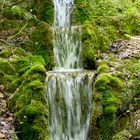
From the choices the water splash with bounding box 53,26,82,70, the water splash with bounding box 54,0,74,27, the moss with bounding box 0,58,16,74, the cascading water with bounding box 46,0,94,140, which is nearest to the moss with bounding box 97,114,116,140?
the cascading water with bounding box 46,0,94,140

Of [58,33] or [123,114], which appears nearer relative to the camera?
[123,114]

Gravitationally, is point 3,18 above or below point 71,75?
above

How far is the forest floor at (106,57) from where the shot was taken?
6.77m

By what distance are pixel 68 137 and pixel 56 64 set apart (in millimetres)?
2968

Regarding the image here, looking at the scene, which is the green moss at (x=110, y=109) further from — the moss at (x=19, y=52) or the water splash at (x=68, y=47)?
the moss at (x=19, y=52)

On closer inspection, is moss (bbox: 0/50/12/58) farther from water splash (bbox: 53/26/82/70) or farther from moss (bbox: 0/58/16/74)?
water splash (bbox: 53/26/82/70)

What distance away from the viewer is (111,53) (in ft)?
37.3

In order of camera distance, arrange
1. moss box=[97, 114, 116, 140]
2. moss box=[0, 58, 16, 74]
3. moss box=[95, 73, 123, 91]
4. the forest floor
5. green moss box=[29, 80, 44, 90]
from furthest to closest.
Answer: moss box=[0, 58, 16, 74]
moss box=[95, 73, 123, 91]
green moss box=[29, 80, 44, 90]
moss box=[97, 114, 116, 140]
the forest floor

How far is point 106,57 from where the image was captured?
36.3 feet

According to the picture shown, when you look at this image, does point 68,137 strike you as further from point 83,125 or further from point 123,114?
point 123,114

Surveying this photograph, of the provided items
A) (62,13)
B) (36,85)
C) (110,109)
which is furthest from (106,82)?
(62,13)

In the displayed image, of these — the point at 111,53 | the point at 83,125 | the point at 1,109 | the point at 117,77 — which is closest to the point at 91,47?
the point at 111,53

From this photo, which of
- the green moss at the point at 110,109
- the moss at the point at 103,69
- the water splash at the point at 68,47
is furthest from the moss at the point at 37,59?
the green moss at the point at 110,109

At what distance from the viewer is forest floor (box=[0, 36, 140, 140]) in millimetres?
6773
